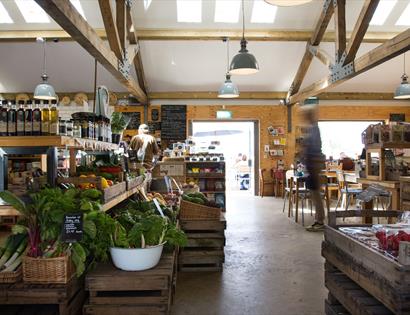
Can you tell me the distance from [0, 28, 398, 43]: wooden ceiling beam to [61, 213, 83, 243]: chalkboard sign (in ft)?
21.1

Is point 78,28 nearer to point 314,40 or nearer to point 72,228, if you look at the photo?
point 72,228

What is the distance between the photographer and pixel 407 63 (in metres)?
9.89

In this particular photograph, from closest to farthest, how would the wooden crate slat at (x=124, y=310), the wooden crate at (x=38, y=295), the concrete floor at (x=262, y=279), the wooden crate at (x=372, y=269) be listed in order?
the wooden crate at (x=372, y=269)
the wooden crate at (x=38, y=295)
the wooden crate slat at (x=124, y=310)
the concrete floor at (x=262, y=279)

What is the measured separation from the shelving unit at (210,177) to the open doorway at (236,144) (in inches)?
138

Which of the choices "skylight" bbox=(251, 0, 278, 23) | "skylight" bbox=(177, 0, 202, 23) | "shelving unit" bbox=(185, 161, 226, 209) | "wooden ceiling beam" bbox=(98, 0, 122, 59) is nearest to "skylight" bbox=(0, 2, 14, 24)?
"wooden ceiling beam" bbox=(98, 0, 122, 59)

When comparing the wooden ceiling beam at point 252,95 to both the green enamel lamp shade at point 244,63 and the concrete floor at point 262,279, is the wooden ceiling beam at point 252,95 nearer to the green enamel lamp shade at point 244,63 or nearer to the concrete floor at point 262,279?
the green enamel lamp shade at point 244,63

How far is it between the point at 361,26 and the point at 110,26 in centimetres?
377

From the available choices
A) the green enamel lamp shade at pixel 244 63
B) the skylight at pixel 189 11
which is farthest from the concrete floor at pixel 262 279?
the skylight at pixel 189 11

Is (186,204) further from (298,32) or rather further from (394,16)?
(394,16)

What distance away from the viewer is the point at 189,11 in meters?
8.04

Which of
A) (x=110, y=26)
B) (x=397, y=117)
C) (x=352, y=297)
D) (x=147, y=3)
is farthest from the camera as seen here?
(x=397, y=117)

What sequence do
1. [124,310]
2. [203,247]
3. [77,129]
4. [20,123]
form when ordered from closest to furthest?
1. [124,310]
2. [20,123]
3. [77,129]
4. [203,247]

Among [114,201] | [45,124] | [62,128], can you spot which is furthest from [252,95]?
[45,124]

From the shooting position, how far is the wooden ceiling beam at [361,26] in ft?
18.8
